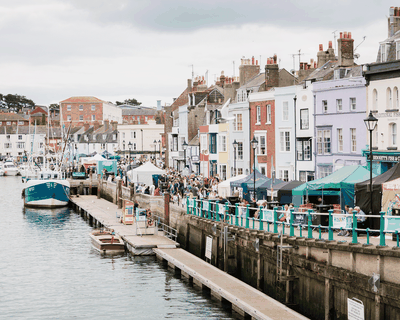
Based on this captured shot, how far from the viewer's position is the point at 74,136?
147 meters

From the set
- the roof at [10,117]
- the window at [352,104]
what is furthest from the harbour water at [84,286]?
the roof at [10,117]

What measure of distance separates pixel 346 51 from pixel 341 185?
2122cm

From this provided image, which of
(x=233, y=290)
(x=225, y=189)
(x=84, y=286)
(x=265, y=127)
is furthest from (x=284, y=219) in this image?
(x=265, y=127)

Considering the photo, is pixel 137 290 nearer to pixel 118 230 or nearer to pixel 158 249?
pixel 158 249

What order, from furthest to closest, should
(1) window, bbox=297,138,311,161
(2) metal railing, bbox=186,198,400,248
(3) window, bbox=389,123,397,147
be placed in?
(1) window, bbox=297,138,311,161
(3) window, bbox=389,123,397,147
(2) metal railing, bbox=186,198,400,248

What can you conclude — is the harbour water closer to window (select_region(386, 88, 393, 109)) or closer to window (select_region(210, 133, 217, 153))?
window (select_region(386, 88, 393, 109))

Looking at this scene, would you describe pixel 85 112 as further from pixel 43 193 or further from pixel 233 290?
pixel 233 290

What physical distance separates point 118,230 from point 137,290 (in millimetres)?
13830

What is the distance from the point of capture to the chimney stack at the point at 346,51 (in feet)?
150

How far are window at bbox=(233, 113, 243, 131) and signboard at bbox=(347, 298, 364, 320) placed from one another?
38.5m

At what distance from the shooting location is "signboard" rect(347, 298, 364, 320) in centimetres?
1761

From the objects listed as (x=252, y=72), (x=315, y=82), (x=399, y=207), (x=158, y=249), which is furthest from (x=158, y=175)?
(x=399, y=207)

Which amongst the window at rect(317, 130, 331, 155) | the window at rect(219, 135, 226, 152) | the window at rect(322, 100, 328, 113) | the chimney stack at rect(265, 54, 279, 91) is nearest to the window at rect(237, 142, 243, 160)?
the window at rect(219, 135, 226, 152)

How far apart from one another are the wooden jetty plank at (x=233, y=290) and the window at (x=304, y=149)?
1657 centimetres
